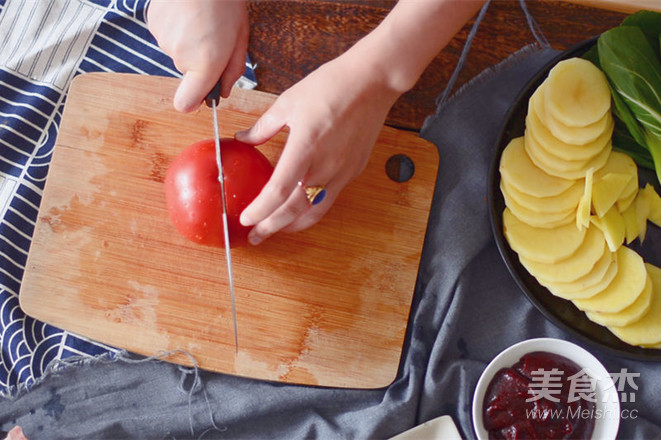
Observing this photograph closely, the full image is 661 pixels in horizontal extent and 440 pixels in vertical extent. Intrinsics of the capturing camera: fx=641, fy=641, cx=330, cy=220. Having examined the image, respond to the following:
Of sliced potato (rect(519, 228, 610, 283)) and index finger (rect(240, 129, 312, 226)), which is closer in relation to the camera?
index finger (rect(240, 129, 312, 226))

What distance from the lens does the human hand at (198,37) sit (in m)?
1.29

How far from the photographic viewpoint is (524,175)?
1.42m

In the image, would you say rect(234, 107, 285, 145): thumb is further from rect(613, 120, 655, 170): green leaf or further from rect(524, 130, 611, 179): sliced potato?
rect(613, 120, 655, 170): green leaf

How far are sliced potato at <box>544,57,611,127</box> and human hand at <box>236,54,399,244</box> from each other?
0.37 meters

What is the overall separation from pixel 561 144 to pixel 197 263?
87cm

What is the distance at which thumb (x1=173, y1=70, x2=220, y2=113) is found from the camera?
1311 mm

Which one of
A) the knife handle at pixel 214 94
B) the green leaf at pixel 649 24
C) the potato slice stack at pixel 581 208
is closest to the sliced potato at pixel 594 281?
the potato slice stack at pixel 581 208

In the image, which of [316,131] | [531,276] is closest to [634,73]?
[531,276]

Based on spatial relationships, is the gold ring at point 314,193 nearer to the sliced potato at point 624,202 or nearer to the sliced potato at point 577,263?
the sliced potato at point 577,263

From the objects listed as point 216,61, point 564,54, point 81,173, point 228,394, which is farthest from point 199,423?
point 564,54

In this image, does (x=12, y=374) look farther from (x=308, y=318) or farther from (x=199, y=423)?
(x=308, y=318)

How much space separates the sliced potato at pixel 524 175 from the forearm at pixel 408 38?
301 millimetres

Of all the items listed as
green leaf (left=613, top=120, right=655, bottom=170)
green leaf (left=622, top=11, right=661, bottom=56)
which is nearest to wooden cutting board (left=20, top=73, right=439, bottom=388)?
green leaf (left=613, top=120, right=655, bottom=170)

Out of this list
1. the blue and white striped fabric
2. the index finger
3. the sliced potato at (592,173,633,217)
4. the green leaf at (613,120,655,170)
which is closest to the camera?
the index finger
